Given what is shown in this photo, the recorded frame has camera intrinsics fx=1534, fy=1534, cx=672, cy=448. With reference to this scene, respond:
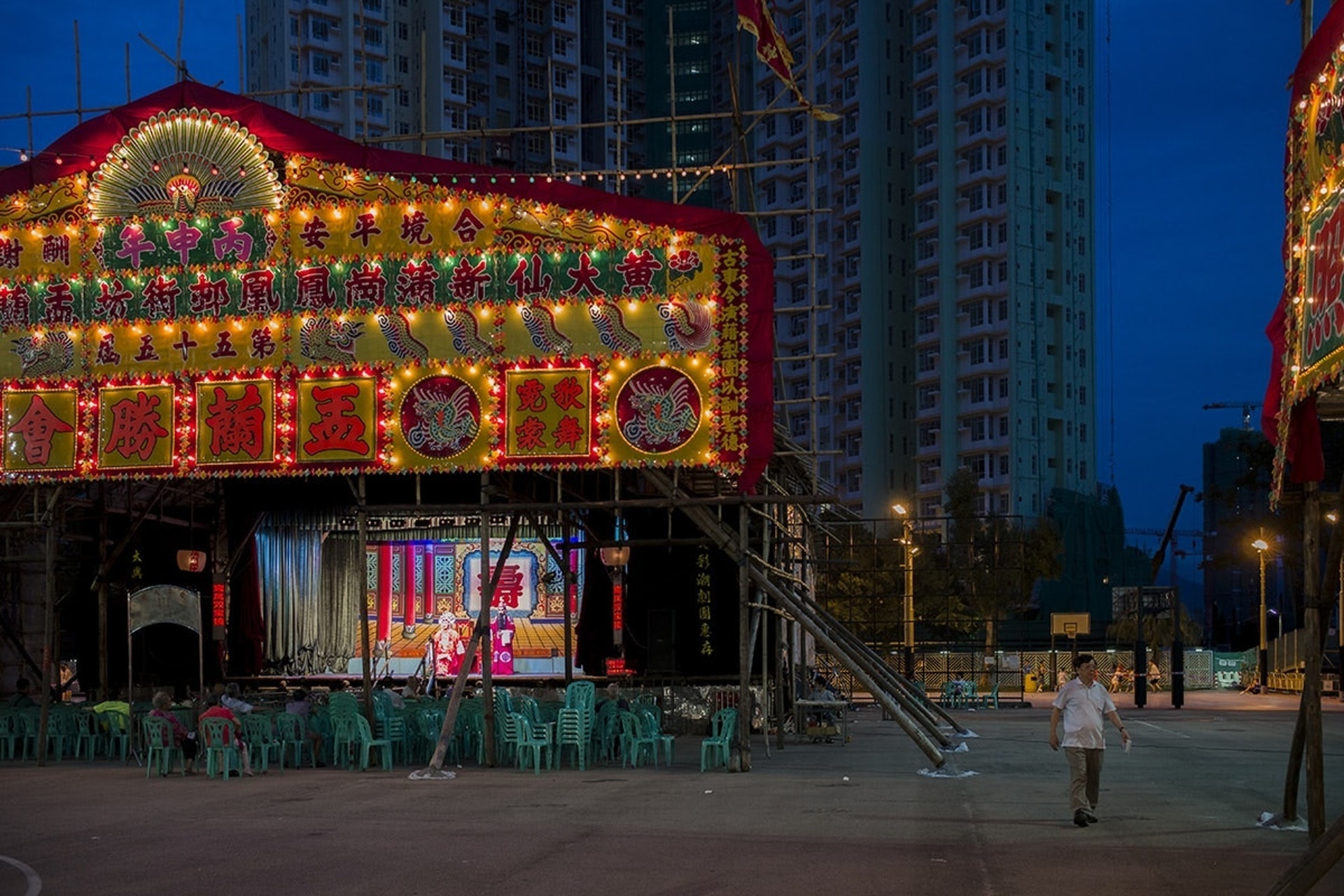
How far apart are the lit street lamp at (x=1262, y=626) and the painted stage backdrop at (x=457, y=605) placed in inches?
894

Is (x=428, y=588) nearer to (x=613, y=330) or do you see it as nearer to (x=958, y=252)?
(x=613, y=330)

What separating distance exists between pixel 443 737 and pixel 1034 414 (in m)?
55.8

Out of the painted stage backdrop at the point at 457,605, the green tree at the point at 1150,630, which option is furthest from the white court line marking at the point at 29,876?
the green tree at the point at 1150,630

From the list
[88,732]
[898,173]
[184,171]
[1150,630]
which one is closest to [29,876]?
[88,732]

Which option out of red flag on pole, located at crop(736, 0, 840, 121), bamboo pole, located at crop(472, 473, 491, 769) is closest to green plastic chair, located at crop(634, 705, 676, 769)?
bamboo pole, located at crop(472, 473, 491, 769)

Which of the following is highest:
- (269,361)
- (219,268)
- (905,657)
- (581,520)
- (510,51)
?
(510,51)

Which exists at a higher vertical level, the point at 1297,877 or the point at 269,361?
the point at 269,361

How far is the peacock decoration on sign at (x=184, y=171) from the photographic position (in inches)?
893

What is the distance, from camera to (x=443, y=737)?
20109 millimetres

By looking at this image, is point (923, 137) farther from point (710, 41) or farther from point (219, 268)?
point (219, 268)

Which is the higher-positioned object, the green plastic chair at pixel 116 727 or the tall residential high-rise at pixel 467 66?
the tall residential high-rise at pixel 467 66

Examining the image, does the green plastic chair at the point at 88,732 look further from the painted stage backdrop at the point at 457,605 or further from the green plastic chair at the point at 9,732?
the painted stage backdrop at the point at 457,605

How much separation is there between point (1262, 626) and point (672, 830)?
40.1 m

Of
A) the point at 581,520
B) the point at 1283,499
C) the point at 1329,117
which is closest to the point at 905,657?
the point at 581,520
